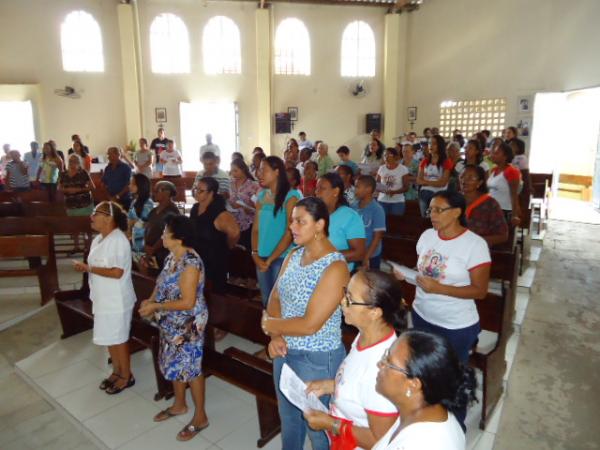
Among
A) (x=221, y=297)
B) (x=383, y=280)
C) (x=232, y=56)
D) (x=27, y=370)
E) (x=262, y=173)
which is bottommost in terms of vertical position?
(x=27, y=370)

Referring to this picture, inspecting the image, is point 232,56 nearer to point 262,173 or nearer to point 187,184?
point 187,184

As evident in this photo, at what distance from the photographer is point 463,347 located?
2434 millimetres

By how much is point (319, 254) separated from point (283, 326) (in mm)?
344

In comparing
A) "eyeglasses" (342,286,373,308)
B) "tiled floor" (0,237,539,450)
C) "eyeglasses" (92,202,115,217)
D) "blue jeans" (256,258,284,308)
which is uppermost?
"eyeglasses" (92,202,115,217)

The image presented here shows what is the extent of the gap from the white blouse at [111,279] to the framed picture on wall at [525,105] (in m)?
11.3

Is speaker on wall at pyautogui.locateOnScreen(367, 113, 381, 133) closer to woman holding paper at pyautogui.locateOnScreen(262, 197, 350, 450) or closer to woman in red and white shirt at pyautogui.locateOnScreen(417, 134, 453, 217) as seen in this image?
woman in red and white shirt at pyautogui.locateOnScreen(417, 134, 453, 217)

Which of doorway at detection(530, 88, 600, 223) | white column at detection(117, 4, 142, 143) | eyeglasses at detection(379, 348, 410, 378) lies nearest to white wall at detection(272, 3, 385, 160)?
white column at detection(117, 4, 142, 143)

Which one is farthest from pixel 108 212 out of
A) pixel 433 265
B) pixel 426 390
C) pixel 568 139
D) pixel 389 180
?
pixel 568 139

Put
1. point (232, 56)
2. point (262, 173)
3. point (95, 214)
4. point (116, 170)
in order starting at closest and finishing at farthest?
point (95, 214) < point (262, 173) < point (116, 170) < point (232, 56)

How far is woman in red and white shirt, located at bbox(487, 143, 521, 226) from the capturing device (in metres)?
4.48

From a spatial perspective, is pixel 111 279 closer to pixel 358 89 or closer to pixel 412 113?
pixel 358 89

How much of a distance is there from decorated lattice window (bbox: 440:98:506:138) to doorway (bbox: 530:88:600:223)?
99 cm

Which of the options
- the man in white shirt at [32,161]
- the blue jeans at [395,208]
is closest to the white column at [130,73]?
the man in white shirt at [32,161]

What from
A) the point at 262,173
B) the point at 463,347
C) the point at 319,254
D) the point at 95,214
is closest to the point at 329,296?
the point at 319,254
